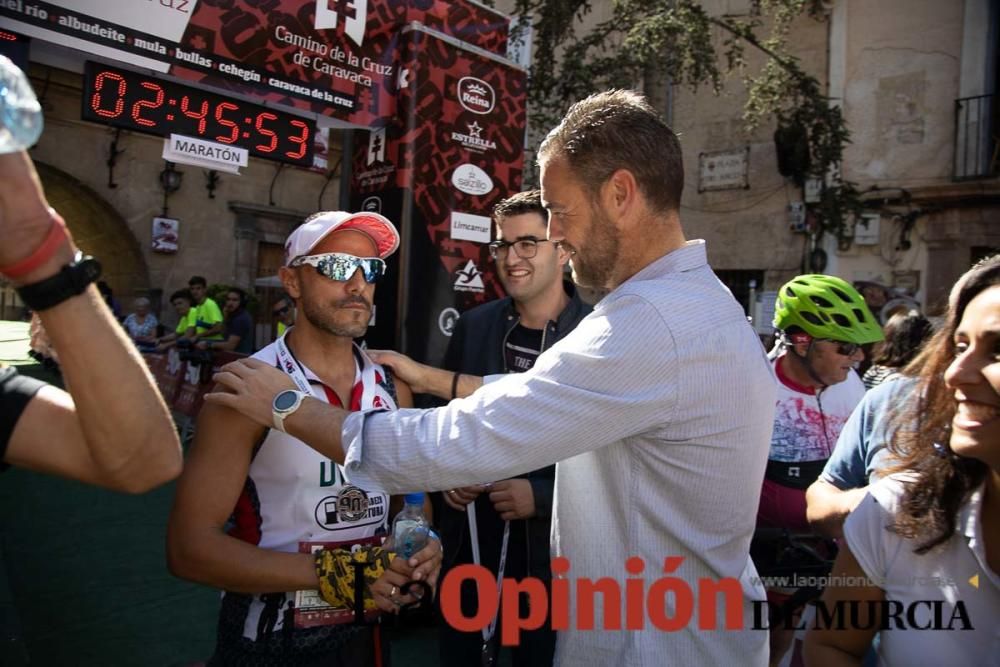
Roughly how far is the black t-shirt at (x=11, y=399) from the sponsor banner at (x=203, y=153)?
12.0ft

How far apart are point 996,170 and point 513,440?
13.7 metres

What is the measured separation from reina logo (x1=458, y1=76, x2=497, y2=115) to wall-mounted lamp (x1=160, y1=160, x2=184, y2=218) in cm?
1164

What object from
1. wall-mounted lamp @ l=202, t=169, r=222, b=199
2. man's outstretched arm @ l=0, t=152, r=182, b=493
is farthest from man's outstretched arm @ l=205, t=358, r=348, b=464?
wall-mounted lamp @ l=202, t=169, r=222, b=199

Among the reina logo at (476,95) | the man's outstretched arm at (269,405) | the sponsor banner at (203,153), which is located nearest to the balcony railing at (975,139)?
the reina logo at (476,95)

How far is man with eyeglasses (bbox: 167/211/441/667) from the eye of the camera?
191cm

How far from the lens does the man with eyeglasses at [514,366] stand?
2701 millimetres

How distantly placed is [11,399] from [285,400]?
58 cm

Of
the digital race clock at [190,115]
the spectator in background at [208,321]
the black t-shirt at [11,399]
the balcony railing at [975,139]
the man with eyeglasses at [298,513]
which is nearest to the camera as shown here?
the black t-shirt at [11,399]

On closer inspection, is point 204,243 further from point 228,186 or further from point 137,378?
point 137,378

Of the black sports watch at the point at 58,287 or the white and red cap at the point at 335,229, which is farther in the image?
the white and red cap at the point at 335,229

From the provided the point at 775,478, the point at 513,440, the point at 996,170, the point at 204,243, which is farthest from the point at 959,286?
the point at 204,243

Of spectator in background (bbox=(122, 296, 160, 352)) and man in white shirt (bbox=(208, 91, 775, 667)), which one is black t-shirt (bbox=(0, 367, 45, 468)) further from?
spectator in background (bbox=(122, 296, 160, 352))

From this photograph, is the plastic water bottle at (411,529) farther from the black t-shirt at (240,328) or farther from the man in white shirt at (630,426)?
the black t-shirt at (240,328)

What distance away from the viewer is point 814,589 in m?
2.54
